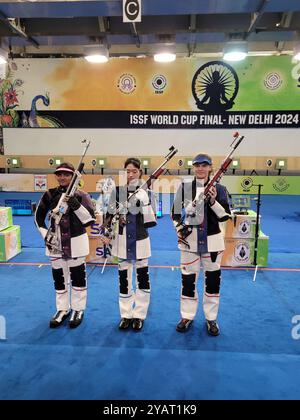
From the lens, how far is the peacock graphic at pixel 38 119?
1272 cm

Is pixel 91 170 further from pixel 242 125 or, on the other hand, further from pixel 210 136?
pixel 242 125

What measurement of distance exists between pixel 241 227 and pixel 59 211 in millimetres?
3508

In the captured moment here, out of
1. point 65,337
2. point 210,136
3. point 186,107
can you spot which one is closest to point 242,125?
Answer: point 210,136

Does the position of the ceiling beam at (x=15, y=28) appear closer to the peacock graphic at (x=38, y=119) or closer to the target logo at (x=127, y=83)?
the target logo at (x=127, y=83)

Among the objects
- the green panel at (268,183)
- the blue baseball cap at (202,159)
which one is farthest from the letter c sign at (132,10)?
the green panel at (268,183)

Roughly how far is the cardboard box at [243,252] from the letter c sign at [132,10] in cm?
389

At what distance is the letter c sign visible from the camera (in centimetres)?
412

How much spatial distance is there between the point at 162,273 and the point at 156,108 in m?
8.37

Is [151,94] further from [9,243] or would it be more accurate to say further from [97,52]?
[9,243]

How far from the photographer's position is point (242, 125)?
12.4m

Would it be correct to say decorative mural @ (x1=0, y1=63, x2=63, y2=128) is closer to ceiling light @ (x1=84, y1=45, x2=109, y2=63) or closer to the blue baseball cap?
ceiling light @ (x1=84, y1=45, x2=109, y2=63)

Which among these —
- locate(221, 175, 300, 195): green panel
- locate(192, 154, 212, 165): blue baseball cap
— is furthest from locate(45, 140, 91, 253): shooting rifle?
locate(221, 175, 300, 195): green panel

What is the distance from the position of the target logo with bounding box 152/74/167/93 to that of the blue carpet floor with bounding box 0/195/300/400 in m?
8.75
